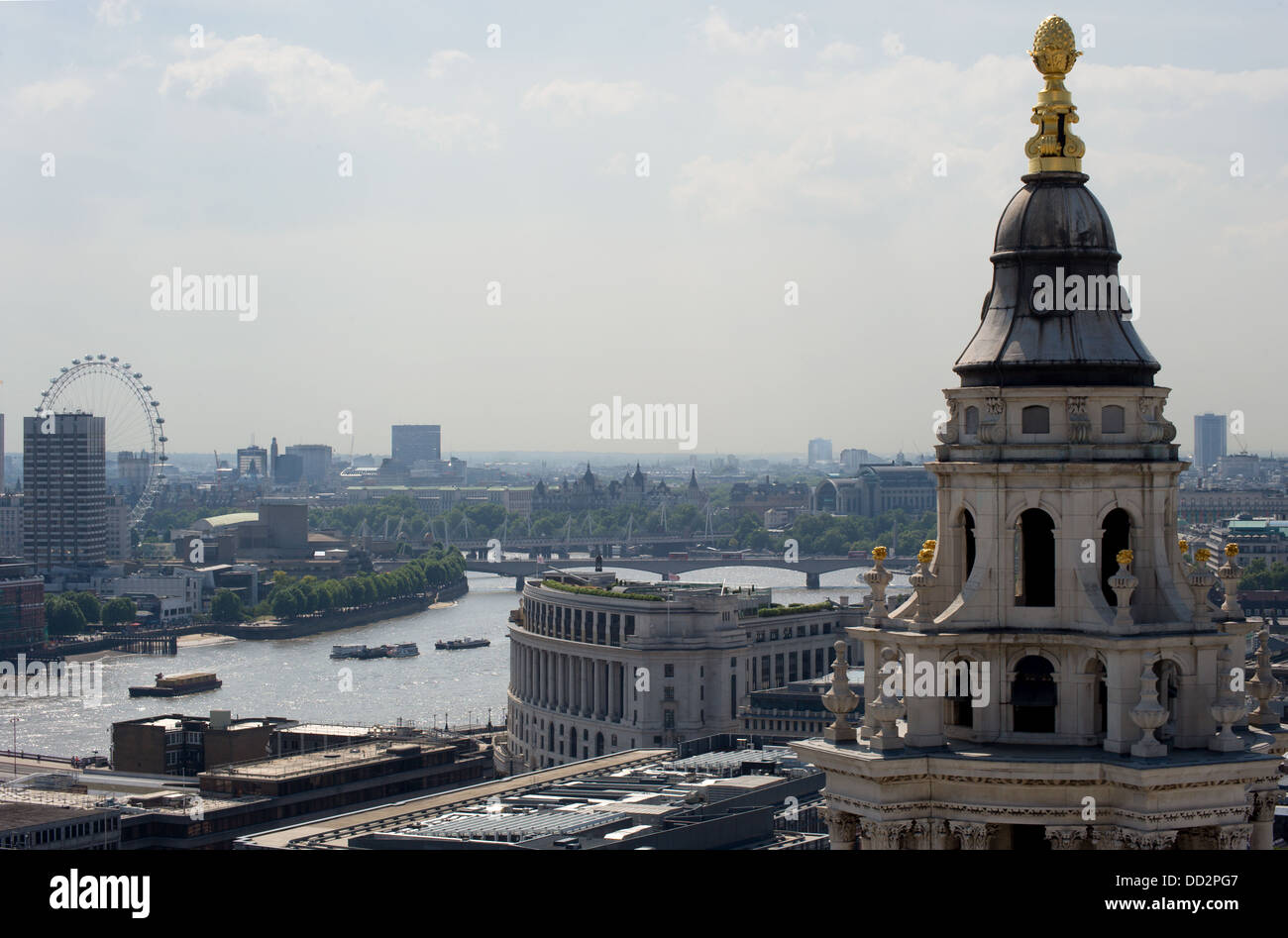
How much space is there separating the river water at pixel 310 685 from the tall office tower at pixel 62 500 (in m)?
26.7

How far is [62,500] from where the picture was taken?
137375 mm

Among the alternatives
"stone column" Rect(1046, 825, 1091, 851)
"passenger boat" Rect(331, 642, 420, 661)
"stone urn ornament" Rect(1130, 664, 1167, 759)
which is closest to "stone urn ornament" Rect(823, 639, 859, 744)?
"stone column" Rect(1046, 825, 1091, 851)

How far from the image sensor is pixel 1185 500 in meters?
153

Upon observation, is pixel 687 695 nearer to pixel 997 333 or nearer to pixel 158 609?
pixel 997 333

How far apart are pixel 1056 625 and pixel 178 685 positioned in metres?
76.2

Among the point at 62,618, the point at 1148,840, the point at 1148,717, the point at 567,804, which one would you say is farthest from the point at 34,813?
the point at 62,618

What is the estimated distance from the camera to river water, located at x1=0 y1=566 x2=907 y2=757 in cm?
7212

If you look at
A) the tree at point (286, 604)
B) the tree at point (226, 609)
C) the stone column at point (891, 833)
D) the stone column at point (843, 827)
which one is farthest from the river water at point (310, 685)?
the stone column at point (891, 833)

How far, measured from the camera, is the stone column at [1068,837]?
29.6ft

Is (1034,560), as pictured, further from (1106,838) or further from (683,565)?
(683,565)

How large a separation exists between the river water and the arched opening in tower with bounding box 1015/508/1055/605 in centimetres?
5799

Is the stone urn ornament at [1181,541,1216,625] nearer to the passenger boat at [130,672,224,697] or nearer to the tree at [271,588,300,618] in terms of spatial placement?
the passenger boat at [130,672,224,697]

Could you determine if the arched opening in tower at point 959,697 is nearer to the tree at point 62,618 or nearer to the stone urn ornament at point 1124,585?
the stone urn ornament at point 1124,585
